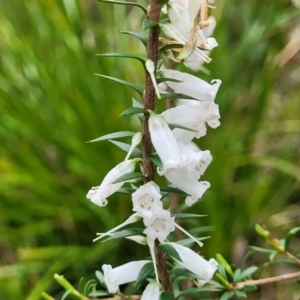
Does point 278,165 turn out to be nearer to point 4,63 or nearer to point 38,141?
point 38,141

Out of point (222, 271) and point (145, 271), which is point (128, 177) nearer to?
point (145, 271)

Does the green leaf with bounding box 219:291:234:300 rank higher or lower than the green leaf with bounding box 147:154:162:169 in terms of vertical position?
lower

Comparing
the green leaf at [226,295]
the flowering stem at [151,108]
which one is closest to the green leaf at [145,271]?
the flowering stem at [151,108]

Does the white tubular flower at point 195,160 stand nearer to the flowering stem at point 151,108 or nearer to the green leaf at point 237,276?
the flowering stem at point 151,108

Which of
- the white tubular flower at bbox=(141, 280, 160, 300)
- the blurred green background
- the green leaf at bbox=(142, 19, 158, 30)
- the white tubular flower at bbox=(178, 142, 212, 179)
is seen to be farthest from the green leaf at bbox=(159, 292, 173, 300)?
the blurred green background

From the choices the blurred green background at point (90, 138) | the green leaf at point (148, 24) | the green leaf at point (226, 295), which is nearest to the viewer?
the green leaf at point (148, 24)

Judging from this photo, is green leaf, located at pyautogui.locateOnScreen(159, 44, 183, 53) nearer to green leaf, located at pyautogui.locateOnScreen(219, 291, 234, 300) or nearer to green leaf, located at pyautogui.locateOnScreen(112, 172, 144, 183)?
green leaf, located at pyautogui.locateOnScreen(112, 172, 144, 183)

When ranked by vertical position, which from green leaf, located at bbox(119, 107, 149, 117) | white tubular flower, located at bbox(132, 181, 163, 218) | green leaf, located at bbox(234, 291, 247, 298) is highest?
green leaf, located at bbox(119, 107, 149, 117)
